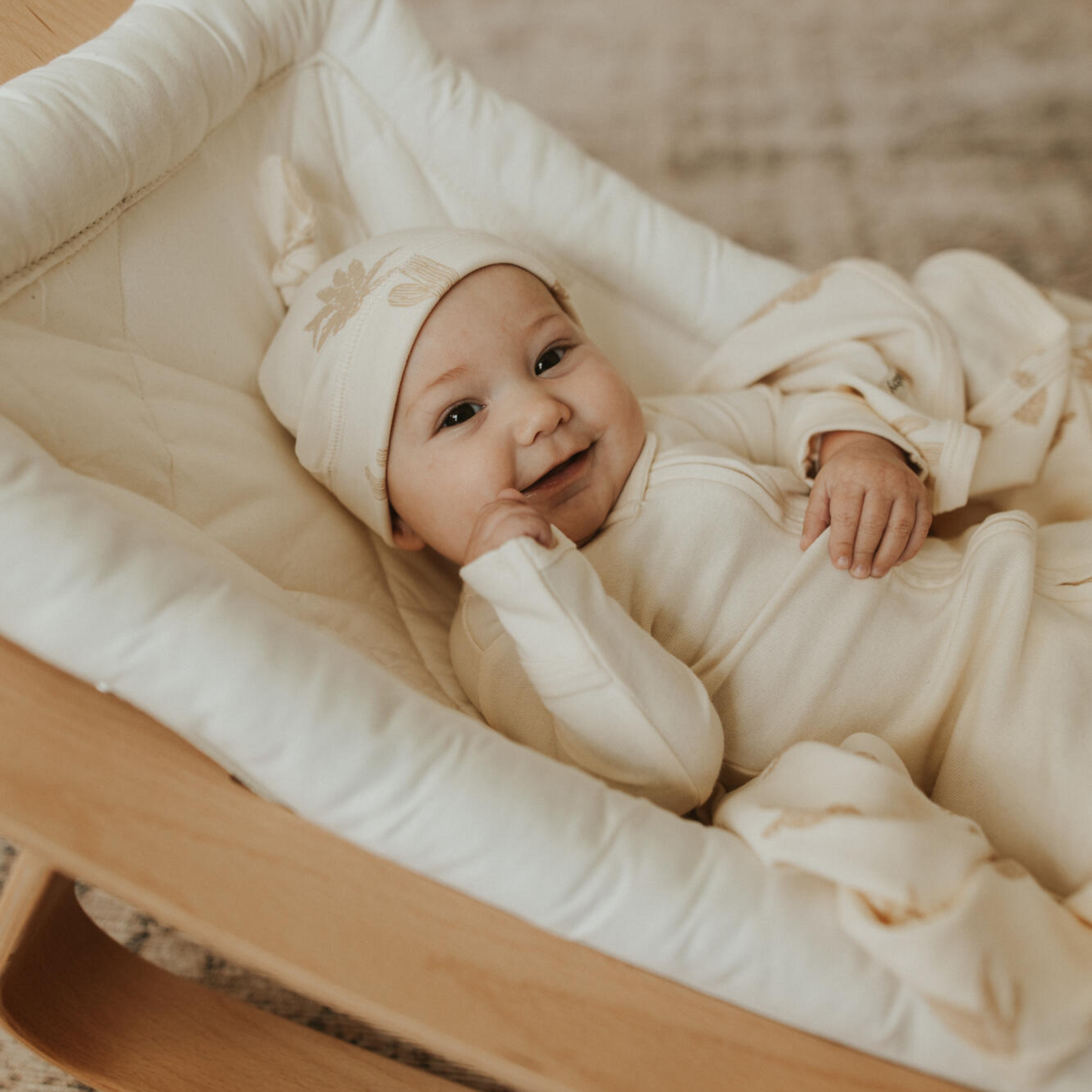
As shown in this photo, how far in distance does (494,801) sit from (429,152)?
0.81 metres

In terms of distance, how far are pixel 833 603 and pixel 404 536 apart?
395mm

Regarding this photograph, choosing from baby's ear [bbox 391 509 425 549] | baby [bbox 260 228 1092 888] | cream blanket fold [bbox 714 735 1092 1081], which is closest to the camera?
cream blanket fold [bbox 714 735 1092 1081]

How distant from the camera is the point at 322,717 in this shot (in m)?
0.53

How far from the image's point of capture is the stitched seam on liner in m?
0.71

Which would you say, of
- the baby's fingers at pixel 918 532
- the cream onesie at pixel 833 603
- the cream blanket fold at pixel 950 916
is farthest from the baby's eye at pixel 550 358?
the cream blanket fold at pixel 950 916

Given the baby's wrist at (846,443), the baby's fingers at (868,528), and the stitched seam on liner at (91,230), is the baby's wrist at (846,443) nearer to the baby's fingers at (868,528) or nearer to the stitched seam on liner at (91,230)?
the baby's fingers at (868,528)

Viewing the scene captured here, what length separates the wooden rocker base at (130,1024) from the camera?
774mm

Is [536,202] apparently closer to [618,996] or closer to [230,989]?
[618,996]

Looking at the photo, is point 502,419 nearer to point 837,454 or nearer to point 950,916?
point 837,454

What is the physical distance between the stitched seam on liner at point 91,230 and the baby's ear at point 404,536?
1.13 ft

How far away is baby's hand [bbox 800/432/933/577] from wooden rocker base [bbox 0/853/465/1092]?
59 centimetres

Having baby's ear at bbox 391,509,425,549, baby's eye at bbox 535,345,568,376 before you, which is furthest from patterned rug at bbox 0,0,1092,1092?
baby's ear at bbox 391,509,425,549

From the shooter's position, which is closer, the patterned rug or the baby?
the baby

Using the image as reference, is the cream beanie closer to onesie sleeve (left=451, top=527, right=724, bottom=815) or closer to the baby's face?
the baby's face
